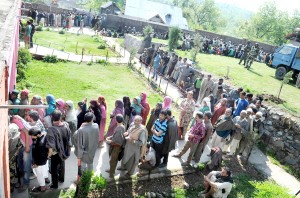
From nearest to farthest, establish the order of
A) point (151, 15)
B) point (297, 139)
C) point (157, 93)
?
point (297, 139)
point (157, 93)
point (151, 15)

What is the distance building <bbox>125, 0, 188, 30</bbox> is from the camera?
3974cm

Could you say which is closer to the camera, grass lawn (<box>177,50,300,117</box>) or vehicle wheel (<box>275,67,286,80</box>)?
grass lawn (<box>177,50,300,117</box>)

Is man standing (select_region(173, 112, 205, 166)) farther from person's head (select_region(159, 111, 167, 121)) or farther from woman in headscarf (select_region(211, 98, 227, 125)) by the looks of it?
woman in headscarf (select_region(211, 98, 227, 125))

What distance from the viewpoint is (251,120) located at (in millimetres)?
7914

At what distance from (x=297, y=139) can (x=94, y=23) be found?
75.5 ft

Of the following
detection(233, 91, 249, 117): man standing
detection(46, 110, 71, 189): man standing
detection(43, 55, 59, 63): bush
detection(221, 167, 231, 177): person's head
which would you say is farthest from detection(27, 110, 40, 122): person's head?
detection(43, 55, 59, 63): bush

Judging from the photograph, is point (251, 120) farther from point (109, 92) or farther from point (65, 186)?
point (109, 92)

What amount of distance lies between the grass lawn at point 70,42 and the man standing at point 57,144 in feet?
40.3

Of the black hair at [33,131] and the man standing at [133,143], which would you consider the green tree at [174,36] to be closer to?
the man standing at [133,143]

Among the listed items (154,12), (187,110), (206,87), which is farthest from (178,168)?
(154,12)

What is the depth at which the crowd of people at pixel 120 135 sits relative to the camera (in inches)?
200

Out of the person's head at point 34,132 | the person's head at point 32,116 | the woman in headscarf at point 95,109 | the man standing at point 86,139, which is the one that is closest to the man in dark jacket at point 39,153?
the person's head at point 34,132

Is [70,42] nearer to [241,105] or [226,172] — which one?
[241,105]

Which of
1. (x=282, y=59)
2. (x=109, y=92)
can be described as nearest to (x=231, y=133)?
(x=109, y=92)
